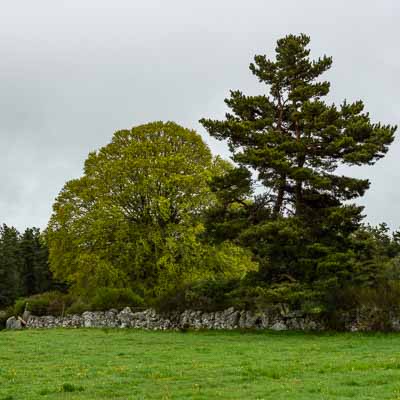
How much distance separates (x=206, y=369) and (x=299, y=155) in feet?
49.7

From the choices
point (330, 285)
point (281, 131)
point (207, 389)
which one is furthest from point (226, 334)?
point (207, 389)

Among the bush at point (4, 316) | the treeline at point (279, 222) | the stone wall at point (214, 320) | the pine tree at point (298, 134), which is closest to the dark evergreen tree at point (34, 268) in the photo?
the bush at point (4, 316)

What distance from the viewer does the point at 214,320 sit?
32688mm

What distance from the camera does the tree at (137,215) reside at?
40188 millimetres

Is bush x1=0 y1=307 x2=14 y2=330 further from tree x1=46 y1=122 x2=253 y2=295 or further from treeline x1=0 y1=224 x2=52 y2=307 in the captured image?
treeline x1=0 y1=224 x2=52 y2=307

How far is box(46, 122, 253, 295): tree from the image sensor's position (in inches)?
1582

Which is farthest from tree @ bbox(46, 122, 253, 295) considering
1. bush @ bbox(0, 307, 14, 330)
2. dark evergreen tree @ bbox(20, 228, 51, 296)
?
dark evergreen tree @ bbox(20, 228, 51, 296)

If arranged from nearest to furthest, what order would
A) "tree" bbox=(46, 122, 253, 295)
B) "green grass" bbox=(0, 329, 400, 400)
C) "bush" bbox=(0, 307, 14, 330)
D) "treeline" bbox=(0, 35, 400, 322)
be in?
"green grass" bbox=(0, 329, 400, 400) → "treeline" bbox=(0, 35, 400, 322) → "tree" bbox=(46, 122, 253, 295) → "bush" bbox=(0, 307, 14, 330)

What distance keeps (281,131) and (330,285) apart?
27.8 ft

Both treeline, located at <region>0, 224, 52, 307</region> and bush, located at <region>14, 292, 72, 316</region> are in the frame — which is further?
treeline, located at <region>0, 224, 52, 307</region>

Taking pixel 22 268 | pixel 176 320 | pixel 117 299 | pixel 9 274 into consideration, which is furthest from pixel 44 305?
pixel 22 268

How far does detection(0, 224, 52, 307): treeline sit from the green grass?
45.5m

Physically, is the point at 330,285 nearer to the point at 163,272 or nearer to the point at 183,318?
the point at 183,318

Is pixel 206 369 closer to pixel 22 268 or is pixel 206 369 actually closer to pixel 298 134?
pixel 298 134
